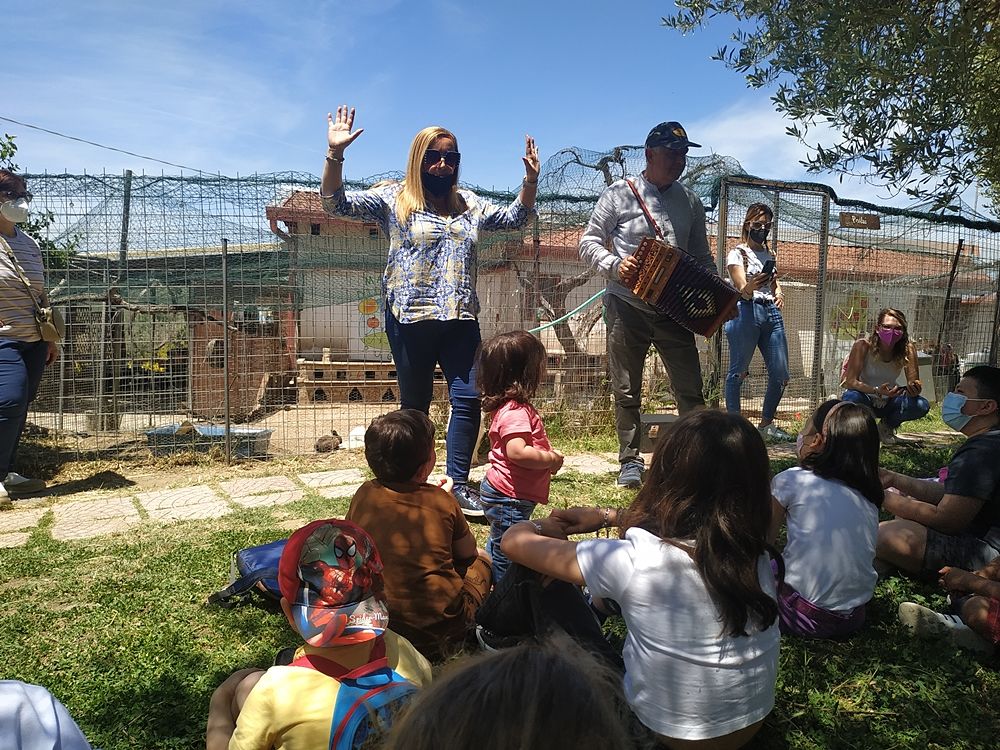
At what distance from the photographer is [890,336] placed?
5.83 meters

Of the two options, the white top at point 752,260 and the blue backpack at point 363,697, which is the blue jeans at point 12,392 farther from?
the white top at point 752,260

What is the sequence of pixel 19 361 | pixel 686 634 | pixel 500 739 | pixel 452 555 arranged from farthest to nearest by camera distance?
pixel 19 361
pixel 452 555
pixel 686 634
pixel 500 739

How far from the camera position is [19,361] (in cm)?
445

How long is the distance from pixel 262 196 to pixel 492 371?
3975mm

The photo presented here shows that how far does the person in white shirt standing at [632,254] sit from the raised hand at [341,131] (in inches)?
66.1

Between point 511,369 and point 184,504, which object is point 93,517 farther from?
point 511,369

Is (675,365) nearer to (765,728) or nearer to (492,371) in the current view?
(492,371)

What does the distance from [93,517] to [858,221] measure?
314 inches

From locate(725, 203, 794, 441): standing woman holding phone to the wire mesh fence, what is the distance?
0.58 metres

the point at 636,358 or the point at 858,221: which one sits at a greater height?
Result: the point at 858,221

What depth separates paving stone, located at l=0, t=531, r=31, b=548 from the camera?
3.64 metres

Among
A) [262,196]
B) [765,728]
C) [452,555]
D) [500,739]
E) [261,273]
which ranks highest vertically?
[262,196]

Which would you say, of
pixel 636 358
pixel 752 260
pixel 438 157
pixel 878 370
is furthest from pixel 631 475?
pixel 878 370

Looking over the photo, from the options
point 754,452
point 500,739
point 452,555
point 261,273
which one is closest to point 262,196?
point 261,273
